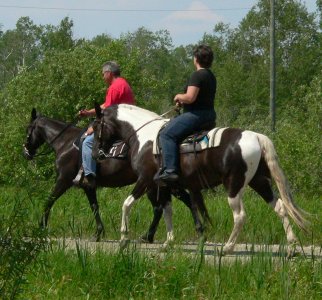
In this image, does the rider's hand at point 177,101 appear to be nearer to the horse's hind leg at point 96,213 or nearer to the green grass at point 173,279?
the horse's hind leg at point 96,213

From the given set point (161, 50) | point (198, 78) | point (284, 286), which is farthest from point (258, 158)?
point (161, 50)

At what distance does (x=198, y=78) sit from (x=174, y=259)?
382 cm

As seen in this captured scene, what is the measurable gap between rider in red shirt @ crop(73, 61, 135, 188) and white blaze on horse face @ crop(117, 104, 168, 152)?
0.56 m

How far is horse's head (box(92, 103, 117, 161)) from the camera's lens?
1338cm

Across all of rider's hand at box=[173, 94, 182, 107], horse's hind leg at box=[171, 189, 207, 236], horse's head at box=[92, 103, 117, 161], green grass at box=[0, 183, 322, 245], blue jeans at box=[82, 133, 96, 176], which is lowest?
green grass at box=[0, 183, 322, 245]

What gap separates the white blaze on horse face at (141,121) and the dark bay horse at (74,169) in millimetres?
678

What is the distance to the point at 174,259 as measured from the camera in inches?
335

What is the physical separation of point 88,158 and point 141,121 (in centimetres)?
119

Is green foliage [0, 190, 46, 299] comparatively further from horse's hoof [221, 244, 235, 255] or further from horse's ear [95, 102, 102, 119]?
horse's ear [95, 102, 102, 119]

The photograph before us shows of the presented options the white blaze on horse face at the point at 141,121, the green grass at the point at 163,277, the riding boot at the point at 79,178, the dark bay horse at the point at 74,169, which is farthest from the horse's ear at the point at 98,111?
the green grass at the point at 163,277

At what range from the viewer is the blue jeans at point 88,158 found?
13.7 m

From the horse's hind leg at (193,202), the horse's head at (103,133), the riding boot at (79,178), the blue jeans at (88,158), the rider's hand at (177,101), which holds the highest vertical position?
the rider's hand at (177,101)

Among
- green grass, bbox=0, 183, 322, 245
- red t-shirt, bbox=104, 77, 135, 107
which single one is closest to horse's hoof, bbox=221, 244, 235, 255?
green grass, bbox=0, 183, 322, 245

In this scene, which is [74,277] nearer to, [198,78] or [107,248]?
[107,248]
